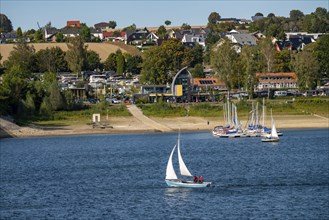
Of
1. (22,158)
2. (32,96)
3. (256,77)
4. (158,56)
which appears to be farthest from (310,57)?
(22,158)

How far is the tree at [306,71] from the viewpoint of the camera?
152375mm

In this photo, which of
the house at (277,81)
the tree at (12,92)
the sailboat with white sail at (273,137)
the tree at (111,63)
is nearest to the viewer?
the sailboat with white sail at (273,137)

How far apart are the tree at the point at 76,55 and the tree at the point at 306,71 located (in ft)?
148

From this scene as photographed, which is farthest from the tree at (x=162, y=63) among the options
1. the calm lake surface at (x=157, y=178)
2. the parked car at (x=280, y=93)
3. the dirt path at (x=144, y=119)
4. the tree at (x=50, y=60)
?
the calm lake surface at (x=157, y=178)

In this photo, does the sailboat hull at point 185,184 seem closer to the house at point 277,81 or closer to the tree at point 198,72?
the house at point 277,81

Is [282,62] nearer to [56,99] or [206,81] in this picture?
[206,81]

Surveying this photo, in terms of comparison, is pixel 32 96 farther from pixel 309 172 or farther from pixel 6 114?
pixel 309 172

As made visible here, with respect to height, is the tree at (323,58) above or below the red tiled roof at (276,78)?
above

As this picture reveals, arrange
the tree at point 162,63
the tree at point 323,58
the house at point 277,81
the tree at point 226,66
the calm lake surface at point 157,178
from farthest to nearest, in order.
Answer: the tree at point 323,58, the house at point 277,81, the tree at point 162,63, the tree at point 226,66, the calm lake surface at point 157,178

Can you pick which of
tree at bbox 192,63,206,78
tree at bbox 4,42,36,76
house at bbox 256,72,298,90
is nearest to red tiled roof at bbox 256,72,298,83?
house at bbox 256,72,298,90

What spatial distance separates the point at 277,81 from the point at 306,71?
41.4ft

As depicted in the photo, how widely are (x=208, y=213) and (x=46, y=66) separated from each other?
5031 inches

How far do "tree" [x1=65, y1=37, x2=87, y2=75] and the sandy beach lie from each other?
176 ft

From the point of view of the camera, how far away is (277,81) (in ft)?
542
